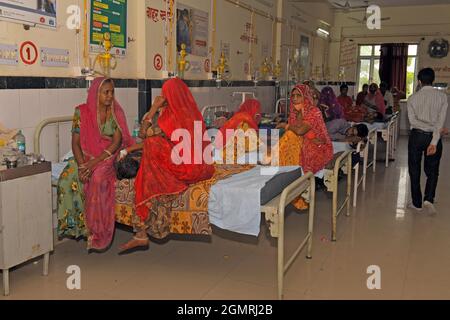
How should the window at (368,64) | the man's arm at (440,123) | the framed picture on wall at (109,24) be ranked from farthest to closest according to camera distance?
the window at (368,64)
the man's arm at (440,123)
the framed picture on wall at (109,24)

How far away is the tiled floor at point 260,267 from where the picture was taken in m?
2.72

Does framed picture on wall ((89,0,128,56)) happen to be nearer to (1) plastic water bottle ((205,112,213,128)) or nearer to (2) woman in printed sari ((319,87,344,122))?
(1) plastic water bottle ((205,112,213,128))

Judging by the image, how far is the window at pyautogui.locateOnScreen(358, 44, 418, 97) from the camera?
11234 mm

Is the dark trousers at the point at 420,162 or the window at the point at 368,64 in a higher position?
the window at the point at 368,64

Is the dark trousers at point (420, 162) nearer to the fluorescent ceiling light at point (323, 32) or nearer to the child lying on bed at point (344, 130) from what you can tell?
the child lying on bed at point (344, 130)

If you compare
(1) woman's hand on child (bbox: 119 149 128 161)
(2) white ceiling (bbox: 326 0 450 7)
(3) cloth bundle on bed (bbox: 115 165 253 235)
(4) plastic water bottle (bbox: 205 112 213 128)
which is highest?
(2) white ceiling (bbox: 326 0 450 7)

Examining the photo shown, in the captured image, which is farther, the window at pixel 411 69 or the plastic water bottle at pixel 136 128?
the window at pixel 411 69

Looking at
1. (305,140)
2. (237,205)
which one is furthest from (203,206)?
(305,140)

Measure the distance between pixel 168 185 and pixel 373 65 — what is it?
33.1 ft

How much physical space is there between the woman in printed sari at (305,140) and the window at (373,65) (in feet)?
28.0

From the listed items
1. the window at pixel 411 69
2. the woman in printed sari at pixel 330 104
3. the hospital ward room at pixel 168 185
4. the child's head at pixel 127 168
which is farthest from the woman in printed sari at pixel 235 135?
the window at pixel 411 69

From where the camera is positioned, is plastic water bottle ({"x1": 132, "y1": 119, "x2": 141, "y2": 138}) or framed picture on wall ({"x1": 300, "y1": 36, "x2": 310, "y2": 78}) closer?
plastic water bottle ({"x1": 132, "y1": 119, "x2": 141, "y2": 138})

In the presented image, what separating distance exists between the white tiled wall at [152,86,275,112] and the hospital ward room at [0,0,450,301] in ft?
0.35

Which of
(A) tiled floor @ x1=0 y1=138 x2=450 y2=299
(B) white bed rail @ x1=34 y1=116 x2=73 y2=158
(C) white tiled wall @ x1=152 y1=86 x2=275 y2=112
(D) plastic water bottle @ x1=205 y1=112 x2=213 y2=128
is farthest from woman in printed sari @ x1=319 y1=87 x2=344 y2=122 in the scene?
(B) white bed rail @ x1=34 y1=116 x2=73 y2=158
